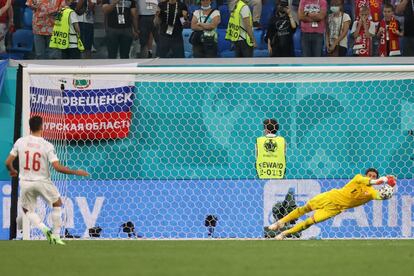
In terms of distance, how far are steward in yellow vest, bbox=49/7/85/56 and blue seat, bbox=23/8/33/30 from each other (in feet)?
5.86

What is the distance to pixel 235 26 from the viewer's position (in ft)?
62.4

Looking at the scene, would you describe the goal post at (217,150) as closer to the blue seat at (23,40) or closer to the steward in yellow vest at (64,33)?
the steward in yellow vest at (64,33)

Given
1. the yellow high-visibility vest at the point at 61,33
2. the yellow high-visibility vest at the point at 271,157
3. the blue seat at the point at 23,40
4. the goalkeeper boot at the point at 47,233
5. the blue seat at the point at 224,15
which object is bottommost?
the goalkeeper boot at the point at 47,233

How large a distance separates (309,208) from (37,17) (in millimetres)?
6408

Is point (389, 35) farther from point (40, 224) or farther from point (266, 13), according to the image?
point (40, 224)

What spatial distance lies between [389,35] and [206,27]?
2980 mm

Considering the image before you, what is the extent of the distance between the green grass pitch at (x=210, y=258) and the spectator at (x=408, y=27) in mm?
5442

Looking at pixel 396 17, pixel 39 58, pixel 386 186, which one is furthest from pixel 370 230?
pixel 39 58

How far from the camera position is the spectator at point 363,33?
18969mm

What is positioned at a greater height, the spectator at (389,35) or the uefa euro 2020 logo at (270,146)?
the spectator at (389,35)

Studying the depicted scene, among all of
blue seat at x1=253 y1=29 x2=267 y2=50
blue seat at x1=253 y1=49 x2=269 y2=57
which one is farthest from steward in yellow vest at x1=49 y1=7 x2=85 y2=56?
blue seat at x1=253 y1=29 x2=267 y2=50

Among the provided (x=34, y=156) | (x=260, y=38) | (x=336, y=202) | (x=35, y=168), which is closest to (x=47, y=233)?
(x=35, y=168)

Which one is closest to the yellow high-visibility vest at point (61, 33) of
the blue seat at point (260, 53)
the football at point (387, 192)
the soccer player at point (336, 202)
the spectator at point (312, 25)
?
the blue seat at point (260, 53)

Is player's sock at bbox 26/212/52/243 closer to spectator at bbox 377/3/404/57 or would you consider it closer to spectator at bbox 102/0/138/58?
spectator at bbox 102/0/138/58
